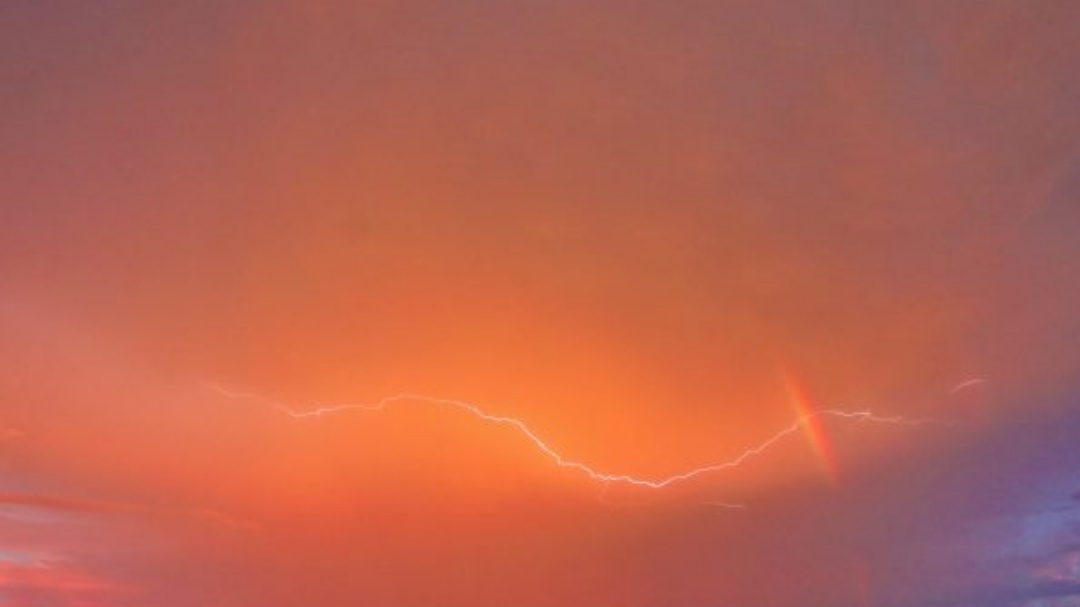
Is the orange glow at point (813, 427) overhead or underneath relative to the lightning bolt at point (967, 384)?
underneath

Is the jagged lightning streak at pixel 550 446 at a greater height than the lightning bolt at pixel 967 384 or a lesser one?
lesser

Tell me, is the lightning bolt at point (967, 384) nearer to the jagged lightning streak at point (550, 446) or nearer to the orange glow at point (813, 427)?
the jagged lightning streak at point (550, 446)

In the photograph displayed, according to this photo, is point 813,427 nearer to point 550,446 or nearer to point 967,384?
point 967,384

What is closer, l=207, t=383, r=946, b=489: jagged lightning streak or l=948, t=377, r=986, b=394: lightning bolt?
l=207, t=383, r=946, b=489: jagged lightning streak

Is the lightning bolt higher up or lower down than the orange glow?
higher up

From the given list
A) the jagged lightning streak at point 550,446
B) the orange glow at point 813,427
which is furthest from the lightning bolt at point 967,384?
the orange glow at point 813,427

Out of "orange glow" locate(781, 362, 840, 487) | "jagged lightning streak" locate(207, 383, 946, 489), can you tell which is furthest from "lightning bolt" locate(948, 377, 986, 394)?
"orange glow" locate(781, 362, 840, 487)

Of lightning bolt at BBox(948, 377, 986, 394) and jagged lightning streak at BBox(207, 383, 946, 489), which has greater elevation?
→ lightning bolt at BBox(948, 377, 986, 394)

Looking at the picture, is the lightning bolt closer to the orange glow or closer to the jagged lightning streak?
the jagged lightning streak

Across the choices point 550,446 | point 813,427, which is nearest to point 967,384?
point 813,427

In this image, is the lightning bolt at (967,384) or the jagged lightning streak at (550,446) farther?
the lightning bolt at (967,384)
